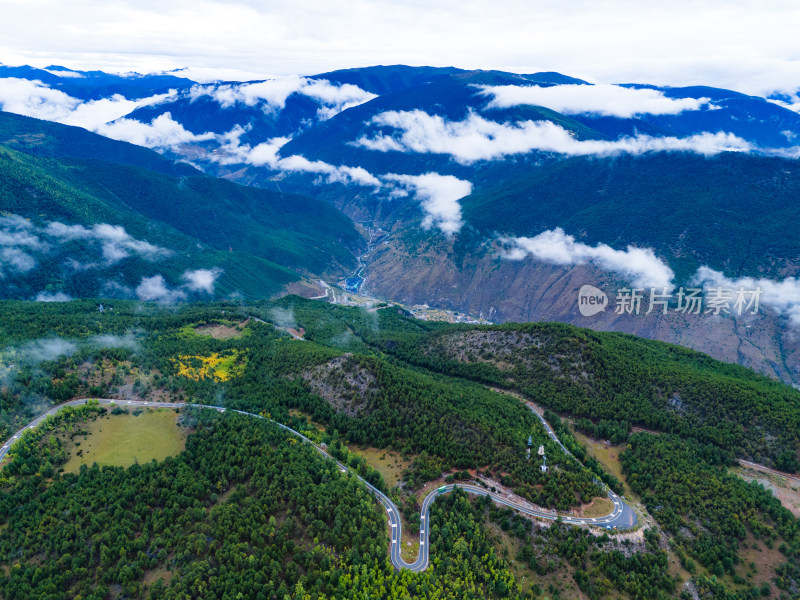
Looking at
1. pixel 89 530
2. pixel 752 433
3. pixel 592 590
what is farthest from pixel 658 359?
pixel 89 530

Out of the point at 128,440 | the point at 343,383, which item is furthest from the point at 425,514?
the point at 128,440

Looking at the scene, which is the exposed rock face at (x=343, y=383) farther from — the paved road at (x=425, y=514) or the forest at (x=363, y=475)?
the paved road at (x=425, y=514)

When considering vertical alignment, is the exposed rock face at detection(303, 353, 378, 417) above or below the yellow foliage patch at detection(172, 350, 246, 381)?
above

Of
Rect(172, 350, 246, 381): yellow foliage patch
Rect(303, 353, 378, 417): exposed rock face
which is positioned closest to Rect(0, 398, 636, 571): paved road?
Rect(303, 353, 378, 417): exposed rock face

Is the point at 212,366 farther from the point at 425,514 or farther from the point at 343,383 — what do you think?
the point at 425,514

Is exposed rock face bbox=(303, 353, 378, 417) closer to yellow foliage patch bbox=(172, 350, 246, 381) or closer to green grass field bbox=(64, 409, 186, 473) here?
yellow foliage patch bbox=(172, 350, 246, 381)

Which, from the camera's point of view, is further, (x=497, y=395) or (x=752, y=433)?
(x=497, y=395)

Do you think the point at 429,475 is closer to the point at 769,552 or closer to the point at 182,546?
the point at 182,546

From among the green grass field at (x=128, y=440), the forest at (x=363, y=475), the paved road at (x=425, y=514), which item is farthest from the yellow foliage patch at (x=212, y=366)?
the paved road at (x=425, y=514)
